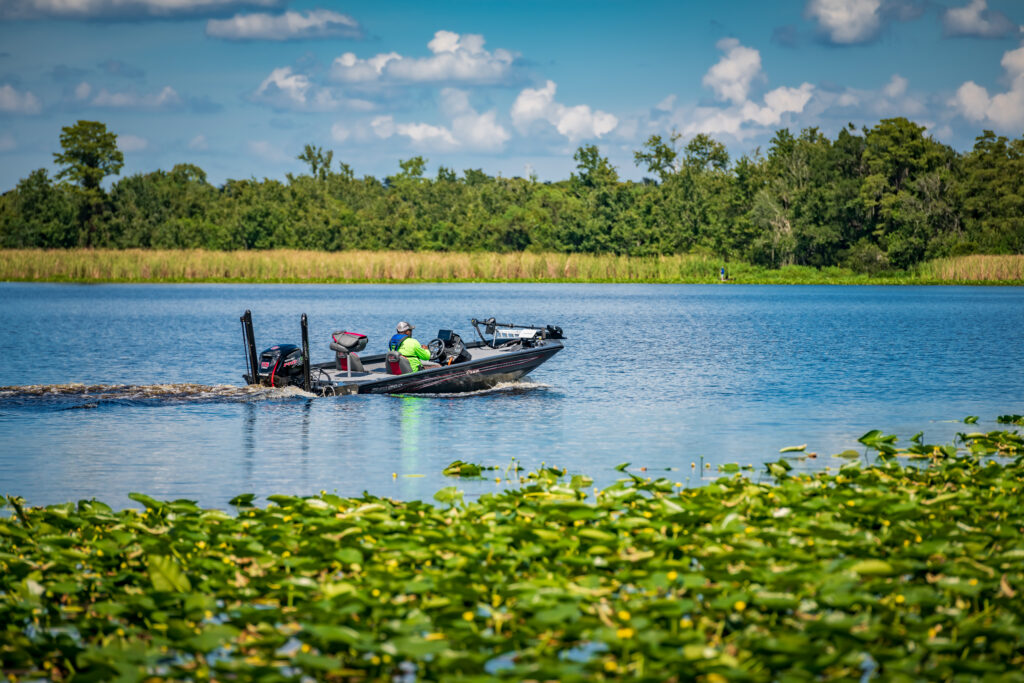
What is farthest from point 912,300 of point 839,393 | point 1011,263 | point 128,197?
point 128,197

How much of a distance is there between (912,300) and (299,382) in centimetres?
4833

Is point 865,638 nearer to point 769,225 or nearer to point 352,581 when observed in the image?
point 352,581

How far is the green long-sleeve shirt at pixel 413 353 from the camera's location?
2020cm

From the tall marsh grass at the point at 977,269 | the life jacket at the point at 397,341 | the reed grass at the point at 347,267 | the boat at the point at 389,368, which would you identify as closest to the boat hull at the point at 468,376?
the boat at the point at 389,368

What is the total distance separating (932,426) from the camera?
54.4ft

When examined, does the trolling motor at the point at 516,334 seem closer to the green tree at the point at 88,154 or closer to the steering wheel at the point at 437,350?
the steering wheel at the point at 437,350

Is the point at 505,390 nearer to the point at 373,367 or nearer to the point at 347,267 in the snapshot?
the point at 373,367

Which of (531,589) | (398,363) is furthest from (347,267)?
(531,589)

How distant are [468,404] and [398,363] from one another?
5.06 feet

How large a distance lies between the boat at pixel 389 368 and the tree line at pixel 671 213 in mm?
68079

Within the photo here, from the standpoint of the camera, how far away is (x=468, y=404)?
19969 mm

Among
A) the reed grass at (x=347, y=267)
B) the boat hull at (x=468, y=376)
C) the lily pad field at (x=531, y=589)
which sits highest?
the reed grass at (x=347, y=267)

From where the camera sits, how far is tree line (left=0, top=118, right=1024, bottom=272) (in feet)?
277

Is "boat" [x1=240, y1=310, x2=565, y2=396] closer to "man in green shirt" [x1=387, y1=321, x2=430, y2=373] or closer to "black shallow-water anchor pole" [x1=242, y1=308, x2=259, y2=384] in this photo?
"black shallow-water anchor pole" [x1=242, y1=308, x2=259, y2=384]
